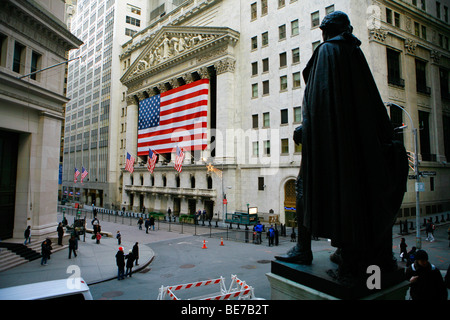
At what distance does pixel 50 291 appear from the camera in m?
6.40

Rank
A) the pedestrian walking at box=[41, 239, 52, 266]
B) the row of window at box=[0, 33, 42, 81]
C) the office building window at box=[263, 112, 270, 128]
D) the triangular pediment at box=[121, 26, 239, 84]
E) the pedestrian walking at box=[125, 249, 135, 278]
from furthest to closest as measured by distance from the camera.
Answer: the triangular pediment at box=[121, 26, 239, 84] < the office building window at box=[263, 112, 270, 128] < the row of window at box=[0, 33, 42, 81] < the pedestrian walking at box=[41, 239, 52, 266] < the pedestrian walking at box=[125, 249, 135, 278]

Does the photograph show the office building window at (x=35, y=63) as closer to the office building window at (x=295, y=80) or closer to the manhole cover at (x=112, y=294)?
the manhole cover at (x=112, y=294)

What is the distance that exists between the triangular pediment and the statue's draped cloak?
124 feet

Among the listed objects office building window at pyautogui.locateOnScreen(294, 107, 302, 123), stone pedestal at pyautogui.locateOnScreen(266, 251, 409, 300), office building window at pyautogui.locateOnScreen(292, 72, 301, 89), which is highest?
office building window at pyautogui.locateOnScreen(292, 72, 301, 89)

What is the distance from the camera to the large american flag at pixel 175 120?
4119cm

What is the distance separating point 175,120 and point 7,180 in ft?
91.2

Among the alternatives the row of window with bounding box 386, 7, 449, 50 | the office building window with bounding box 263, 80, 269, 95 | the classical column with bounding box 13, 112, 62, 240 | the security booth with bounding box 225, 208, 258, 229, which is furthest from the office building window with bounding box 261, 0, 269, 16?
the classical column with bounding box 13, 112, 62, 240

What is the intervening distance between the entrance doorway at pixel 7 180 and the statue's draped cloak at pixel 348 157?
2112 centimetres

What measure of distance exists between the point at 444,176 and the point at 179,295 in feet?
133

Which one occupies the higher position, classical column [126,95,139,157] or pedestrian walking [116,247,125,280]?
classical column [126,95,139,157]

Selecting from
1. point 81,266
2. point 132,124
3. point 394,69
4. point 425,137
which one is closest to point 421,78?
point 394,69

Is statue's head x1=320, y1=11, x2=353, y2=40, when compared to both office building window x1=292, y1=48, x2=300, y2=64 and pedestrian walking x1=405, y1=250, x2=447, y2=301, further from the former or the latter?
office building window x1=292, y1=48, x2=300, y2=64

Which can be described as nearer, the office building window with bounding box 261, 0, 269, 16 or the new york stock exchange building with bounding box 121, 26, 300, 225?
the new york stock exchange building with bounding box 121, 26, 300, 225

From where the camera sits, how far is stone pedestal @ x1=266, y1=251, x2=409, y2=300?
3.83 meters
